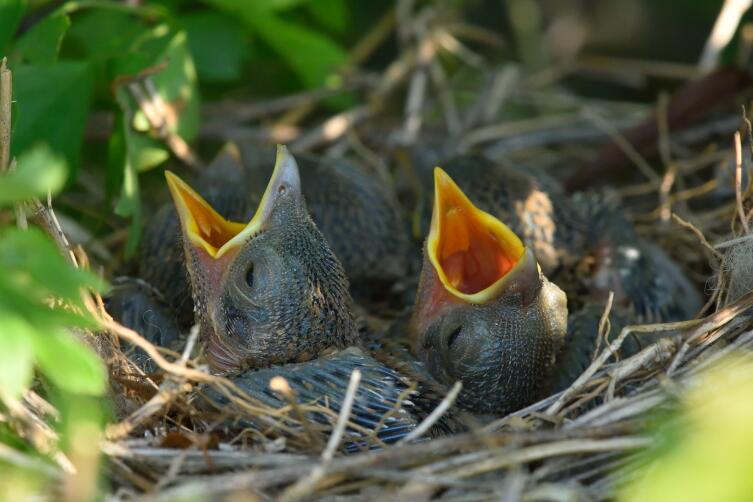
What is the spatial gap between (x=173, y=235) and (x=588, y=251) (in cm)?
98

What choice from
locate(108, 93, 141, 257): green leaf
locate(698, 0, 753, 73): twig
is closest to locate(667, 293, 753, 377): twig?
locate(108, 93, 141, 257): green leaf

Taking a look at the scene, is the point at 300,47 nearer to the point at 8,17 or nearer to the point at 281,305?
the point at 8,17

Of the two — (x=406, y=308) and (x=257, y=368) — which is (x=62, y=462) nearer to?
(x=257, y=368)

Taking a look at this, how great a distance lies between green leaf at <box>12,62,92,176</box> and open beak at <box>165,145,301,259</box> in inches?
11.5

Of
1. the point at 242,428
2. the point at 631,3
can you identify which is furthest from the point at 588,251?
the point at 631,3

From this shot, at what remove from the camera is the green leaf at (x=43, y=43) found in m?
1.84

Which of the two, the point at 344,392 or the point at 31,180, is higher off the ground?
the point at 31,180

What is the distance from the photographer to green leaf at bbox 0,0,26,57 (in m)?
1.75

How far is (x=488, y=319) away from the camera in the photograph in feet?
5.66

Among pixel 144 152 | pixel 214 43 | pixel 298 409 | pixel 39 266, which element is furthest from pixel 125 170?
pixel 39 266

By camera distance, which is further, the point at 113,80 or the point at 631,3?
the point at 631,3

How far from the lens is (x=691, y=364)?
4.85 ft

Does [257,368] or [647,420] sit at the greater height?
[647,420]

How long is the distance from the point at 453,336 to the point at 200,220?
539 millimetres
